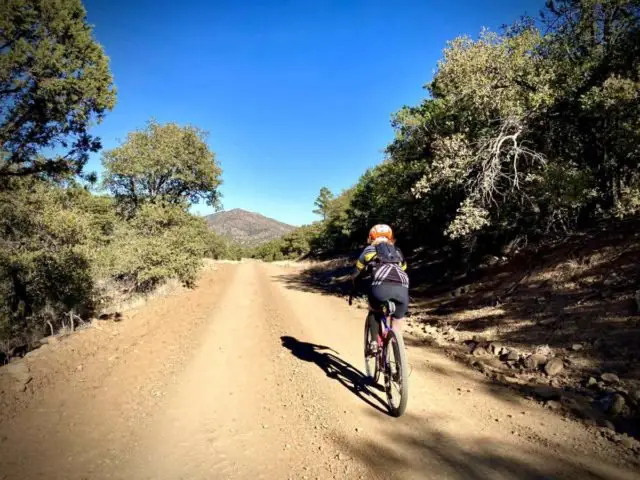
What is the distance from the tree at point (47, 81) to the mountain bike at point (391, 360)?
11.6 meters

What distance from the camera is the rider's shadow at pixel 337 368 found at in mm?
5285

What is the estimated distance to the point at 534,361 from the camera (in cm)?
609

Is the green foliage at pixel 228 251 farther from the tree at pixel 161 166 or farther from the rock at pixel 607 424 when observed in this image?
the rock at pixel 607 424

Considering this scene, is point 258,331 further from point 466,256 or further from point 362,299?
point 466,256

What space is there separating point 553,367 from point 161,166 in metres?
25.8

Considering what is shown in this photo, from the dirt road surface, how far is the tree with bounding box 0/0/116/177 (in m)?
7.59

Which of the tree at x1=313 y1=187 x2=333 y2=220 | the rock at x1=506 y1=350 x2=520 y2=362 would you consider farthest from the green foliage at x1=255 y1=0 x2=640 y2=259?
the tree at x1=313 y1=187 x2=333 y2=220

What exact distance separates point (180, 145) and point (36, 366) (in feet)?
73.4

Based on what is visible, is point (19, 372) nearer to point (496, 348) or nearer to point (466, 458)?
point (466, 458)

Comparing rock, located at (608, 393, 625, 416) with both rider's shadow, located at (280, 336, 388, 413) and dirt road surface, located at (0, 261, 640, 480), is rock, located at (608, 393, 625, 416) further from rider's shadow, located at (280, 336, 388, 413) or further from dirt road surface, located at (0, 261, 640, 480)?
rider's shadow, located at (280, 336, 388, 413)

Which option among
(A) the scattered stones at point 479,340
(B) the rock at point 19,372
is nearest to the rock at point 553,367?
(A) the scattered stones at point 479,340

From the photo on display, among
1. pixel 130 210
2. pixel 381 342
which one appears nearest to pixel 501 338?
pixel 381 342

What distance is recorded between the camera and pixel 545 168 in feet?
32.3

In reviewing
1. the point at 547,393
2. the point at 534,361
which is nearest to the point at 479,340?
the point at 534,361
